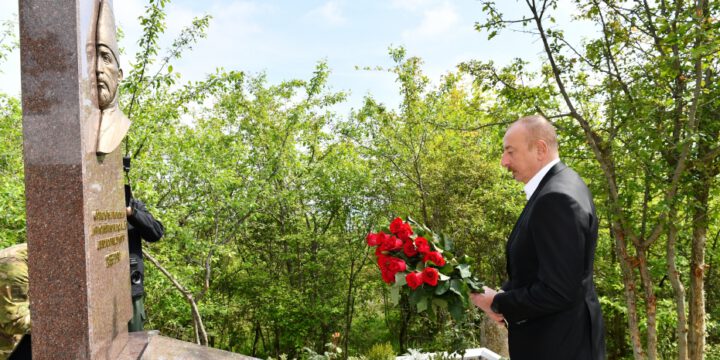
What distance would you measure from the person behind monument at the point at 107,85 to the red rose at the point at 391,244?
1988mm

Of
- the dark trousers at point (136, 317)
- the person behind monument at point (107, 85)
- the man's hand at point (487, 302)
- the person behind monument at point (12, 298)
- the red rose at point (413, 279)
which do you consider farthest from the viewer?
the dark trousers at point (136, 317)

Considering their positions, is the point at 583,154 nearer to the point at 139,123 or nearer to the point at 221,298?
the point at 139,123

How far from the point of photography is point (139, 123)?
7.61m

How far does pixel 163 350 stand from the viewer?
4266mm

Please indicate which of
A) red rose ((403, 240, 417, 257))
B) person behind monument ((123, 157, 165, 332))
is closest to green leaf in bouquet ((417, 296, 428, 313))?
red rose ((403, 240, 417, 257))

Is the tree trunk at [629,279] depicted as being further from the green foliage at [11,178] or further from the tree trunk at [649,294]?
the green foliage at [11,178]

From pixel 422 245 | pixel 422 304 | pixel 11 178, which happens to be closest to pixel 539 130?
pixel 422 245

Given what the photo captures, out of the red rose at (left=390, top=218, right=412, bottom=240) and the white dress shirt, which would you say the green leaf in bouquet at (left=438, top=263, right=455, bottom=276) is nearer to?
the red rose at (left=390, top=218, right=412, bottom=240)

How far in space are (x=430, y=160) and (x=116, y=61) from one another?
36.3 ft

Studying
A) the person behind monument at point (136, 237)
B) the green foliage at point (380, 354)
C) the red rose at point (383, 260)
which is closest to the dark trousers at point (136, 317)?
the person behind monument at point (136, 237)

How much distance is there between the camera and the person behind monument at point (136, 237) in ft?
14.2

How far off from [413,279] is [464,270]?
324mm

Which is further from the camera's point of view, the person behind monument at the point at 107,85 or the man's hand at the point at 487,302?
the person behind monument at the point at 107,85

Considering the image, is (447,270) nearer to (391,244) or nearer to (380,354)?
(391,244)
